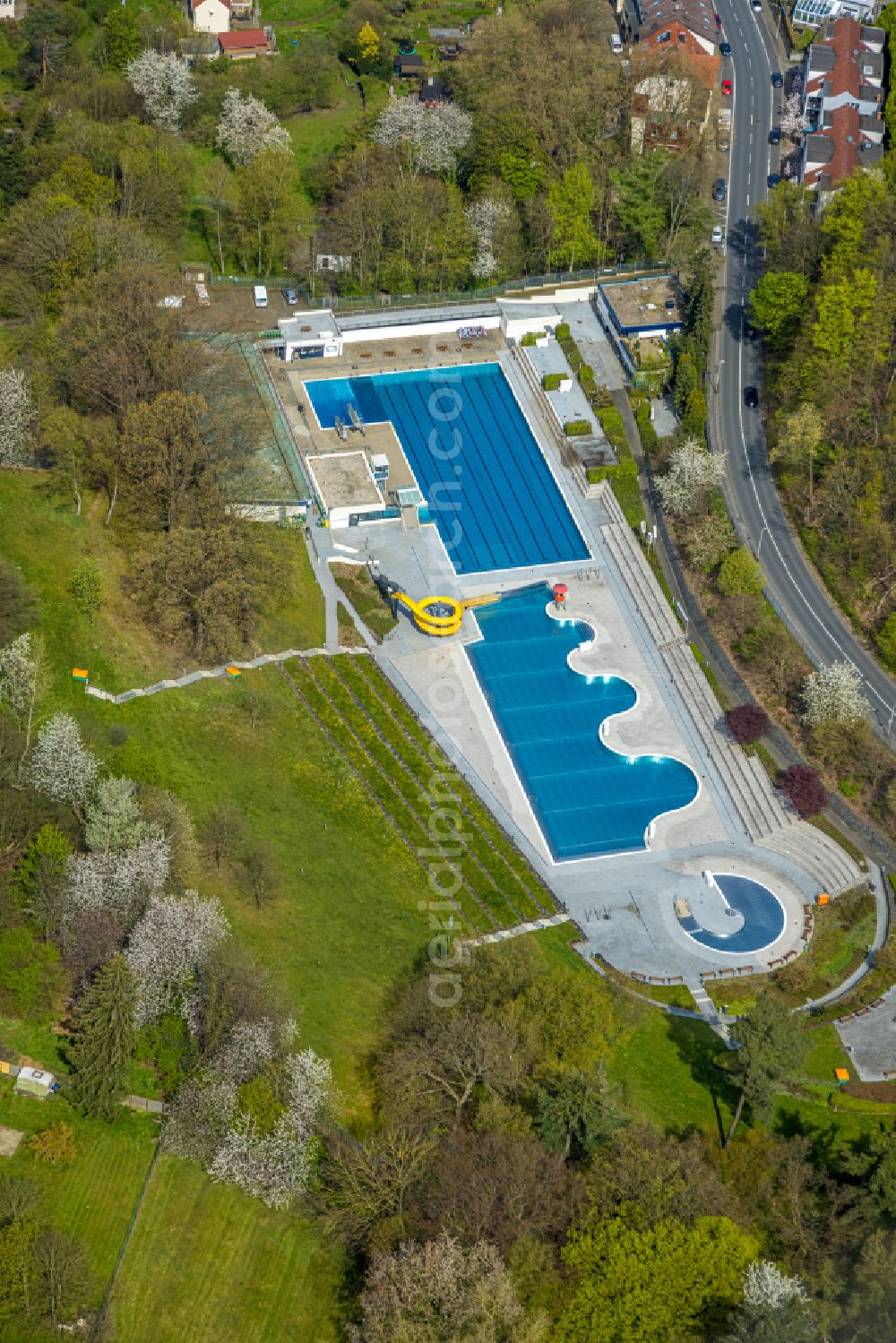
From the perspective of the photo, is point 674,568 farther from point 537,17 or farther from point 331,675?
point 537,17

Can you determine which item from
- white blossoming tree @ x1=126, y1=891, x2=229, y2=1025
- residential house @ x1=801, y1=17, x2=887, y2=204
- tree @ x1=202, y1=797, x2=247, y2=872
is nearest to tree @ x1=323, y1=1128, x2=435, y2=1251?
white blossoming tree @ x1=126, y1=891, x2=229, y2=1025

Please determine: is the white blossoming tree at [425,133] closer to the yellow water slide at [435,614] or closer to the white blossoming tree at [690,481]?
the white blossoming tree at [690,481]

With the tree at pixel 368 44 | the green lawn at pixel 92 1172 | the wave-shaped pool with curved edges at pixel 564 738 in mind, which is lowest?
the wave-shaped pool with curved edges at pixel 564 738

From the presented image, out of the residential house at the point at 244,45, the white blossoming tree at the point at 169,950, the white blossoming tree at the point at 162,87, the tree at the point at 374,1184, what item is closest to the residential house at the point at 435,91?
the residential house at the point at 244,45

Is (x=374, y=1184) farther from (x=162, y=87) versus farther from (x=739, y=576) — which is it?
(x=162, y=87)

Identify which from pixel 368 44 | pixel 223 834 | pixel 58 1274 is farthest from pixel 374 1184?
pixel 368 44
